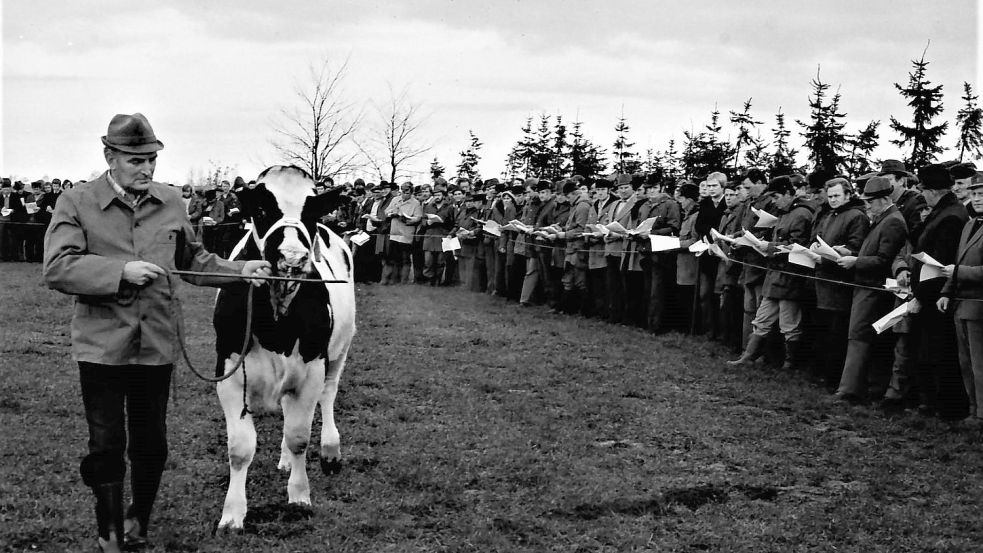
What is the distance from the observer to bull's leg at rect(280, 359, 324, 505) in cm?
639

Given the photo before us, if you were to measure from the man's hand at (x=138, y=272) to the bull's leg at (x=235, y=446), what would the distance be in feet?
3.77

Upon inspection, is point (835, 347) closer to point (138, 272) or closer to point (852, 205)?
point (852, 205)

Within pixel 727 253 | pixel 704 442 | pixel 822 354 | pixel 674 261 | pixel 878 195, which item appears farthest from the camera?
pixel 674 261

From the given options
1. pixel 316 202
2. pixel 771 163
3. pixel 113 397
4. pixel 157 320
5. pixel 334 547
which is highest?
pixel 771 163

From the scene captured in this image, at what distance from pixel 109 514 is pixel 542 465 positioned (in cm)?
344

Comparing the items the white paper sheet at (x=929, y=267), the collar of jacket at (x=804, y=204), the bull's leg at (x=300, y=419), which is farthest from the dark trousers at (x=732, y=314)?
the bull's leg at (x=300, y=419)

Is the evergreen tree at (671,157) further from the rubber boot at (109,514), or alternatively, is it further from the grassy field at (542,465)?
the rubber boot at (109,514)

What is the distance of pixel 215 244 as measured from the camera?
93.4 ft

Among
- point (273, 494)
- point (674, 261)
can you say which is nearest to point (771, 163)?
point (674, 261)

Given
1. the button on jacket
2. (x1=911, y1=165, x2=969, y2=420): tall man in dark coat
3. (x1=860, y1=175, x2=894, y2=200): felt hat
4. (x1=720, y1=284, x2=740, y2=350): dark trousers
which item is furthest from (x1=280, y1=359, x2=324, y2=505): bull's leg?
(x1=720, y1=284, x2=740, y2=350): dark trousers

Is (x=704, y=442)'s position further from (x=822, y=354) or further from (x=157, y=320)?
(x=157, y=320)

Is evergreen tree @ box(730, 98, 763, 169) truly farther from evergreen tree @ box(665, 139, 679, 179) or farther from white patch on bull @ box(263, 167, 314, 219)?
white patch on bull @ box(263, 167, 314, 219)

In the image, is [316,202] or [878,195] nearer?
[316,202]

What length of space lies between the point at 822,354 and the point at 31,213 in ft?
72.8
